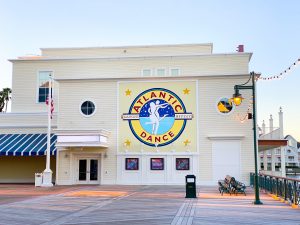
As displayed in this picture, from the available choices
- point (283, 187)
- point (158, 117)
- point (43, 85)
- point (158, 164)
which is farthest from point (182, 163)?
point (43, 85)

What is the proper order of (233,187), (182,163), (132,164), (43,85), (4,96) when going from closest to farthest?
(233,187) → (182,163) → (132,164) → (43,85) → (4,96)

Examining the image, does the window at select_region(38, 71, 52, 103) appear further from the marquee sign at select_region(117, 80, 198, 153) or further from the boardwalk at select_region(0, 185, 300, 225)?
the boardwalk at select_region(0, 185, 300, 225)

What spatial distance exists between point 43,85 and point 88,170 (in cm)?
864

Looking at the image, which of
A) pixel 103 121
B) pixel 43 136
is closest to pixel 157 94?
pixel 103 121

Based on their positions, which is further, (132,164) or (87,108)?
(87,108)

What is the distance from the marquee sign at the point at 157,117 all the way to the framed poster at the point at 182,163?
134 cm

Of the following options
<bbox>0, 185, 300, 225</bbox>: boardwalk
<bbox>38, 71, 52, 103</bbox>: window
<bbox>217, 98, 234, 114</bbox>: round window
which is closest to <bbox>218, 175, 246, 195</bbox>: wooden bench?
<bbox>0, 185, 300, 225</bbox>: boardwalk

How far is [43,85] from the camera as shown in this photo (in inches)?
1233

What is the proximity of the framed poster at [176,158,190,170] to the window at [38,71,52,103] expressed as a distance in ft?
38.9

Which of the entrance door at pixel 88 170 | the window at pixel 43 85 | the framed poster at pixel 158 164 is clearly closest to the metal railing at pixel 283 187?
the framed poster at pixel 158 164

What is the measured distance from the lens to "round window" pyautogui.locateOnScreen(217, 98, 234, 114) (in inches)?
1004

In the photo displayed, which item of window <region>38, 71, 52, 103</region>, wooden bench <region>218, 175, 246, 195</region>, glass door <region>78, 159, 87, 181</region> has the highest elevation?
window <region>38, 71, 52, 103</region>

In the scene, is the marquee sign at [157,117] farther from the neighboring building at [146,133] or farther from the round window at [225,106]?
the round window at [225,106]

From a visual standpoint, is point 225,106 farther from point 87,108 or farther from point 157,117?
point 87,108
